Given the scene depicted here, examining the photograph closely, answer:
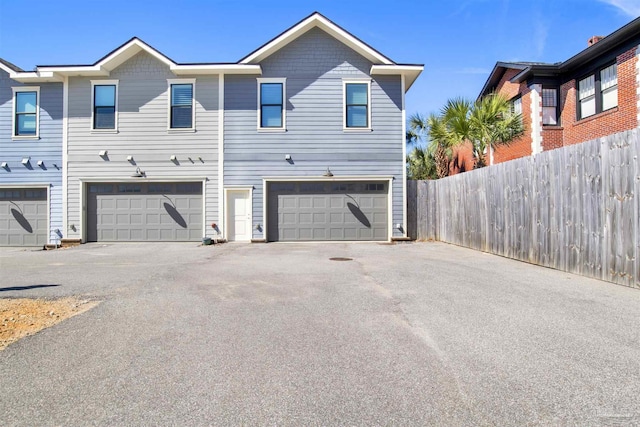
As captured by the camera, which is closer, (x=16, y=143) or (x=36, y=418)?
(x=36, y=418)

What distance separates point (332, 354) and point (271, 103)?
1235cm

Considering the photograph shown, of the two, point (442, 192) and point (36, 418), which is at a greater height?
point (442, 192)

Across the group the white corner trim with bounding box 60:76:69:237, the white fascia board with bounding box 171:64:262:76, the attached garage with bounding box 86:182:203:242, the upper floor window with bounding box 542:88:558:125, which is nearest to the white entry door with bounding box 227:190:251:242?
the attached garage with bounding box 86:182:203:242

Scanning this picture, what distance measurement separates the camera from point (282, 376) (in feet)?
10.3

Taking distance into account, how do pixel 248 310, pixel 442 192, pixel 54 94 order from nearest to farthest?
pixel 248 310 < pixel 442 192 < pixel 54 94

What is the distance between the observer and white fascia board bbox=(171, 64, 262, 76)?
558 inches

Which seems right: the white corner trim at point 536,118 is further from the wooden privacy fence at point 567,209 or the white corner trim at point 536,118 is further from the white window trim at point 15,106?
the white window trim at point 15,106

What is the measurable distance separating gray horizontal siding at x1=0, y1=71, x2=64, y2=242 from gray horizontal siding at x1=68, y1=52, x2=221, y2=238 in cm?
48

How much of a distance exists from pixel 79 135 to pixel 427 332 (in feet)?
48.9

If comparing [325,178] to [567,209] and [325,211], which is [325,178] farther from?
[567,209]

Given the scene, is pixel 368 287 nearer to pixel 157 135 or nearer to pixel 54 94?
pixel 157 135

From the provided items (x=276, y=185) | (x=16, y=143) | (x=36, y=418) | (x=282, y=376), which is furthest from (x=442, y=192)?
(x=16, y=143)

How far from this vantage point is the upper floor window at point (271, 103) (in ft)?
47.8

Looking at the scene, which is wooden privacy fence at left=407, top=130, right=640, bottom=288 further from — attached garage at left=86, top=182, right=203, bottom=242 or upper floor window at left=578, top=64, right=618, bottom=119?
attached garage at left=86, top=182, right=203, bottom=242
